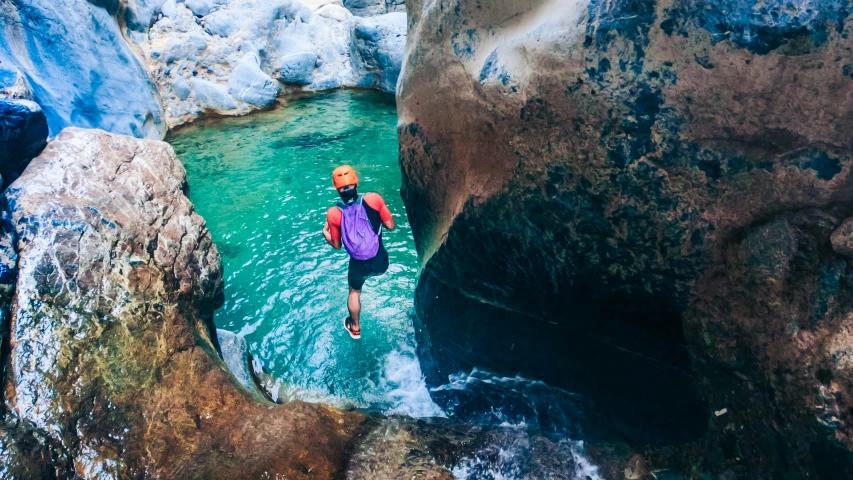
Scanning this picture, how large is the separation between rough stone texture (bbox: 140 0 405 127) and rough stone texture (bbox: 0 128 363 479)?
7784mm

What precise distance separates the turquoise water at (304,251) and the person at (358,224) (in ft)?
3.06

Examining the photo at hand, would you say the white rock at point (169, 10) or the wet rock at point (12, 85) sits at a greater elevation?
the wet rock at point (12, 85)

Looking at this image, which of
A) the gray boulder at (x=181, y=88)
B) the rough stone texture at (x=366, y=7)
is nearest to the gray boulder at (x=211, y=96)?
the gray boulder at (x=181, y=88)

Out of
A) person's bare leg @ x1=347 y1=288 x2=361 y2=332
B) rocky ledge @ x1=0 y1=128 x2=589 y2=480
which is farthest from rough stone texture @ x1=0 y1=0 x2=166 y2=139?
person's bare leg @ x1=347 y1=288 x2=361 y2=332

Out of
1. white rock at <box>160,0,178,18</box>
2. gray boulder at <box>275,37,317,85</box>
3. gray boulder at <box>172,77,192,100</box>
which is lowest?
gray boulder at <box>172,77,192,100</box>

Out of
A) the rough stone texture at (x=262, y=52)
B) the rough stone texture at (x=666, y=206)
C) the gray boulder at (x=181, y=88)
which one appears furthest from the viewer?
the rough stone texture at (x=262, y=52)

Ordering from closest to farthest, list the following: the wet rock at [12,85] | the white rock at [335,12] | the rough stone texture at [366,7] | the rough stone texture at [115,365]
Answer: the rough stone texture at [115,365]
the wet rock at [12,85]
the white rock at [335,12]
the rough stone texture at [366,7]

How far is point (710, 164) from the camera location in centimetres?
228

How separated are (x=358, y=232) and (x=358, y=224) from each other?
70 millimetres

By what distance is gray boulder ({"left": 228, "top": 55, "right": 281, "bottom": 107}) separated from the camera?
36.8ft

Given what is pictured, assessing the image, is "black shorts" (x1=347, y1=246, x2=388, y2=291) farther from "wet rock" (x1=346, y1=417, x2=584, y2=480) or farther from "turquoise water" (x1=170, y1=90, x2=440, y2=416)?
"wet rock" (x1=346, y1=417, x2=584, y2=480)

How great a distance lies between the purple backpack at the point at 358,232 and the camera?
4262 mm

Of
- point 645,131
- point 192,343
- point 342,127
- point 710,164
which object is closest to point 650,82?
point 645,131

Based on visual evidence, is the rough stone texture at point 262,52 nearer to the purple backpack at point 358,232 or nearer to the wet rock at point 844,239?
the purple backpack at point 358,232
